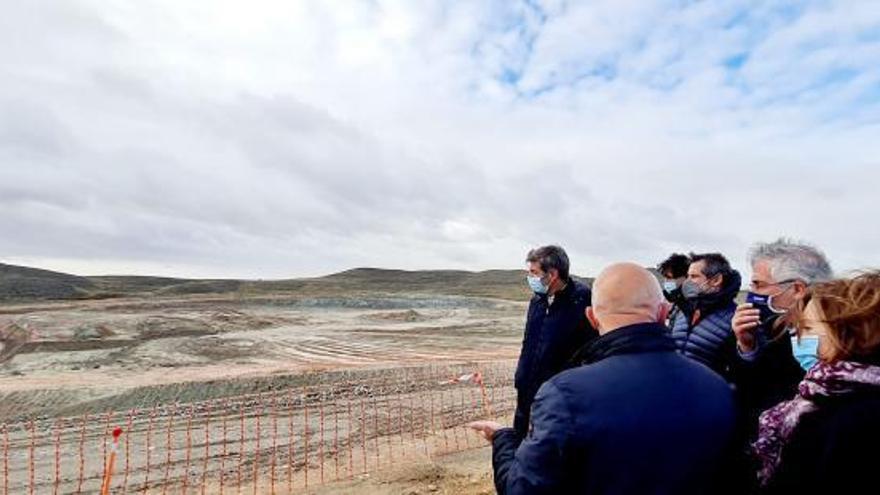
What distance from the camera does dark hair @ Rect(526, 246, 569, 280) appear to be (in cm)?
412

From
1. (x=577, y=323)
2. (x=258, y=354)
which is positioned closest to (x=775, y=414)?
(x=577, y=323)

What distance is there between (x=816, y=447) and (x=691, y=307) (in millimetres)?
1772

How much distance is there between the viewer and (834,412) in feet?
5.98

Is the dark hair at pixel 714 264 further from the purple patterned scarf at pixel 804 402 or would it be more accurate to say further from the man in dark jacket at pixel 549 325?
the purple patterned scarf at pixel 804 402

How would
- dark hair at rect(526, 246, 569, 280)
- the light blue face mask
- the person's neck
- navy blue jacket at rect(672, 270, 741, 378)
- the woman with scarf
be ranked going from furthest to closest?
1. dark hair at rect(526, 246, 569, 280)
2. navy blue jacket at rect(672, 270, 741, 378)
3. the light blue face mask
4. the person's neck
5. the woman with scarf

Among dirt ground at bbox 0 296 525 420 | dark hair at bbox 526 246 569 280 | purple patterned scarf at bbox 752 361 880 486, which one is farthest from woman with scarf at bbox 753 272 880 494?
dirt ground at bbox 0 296 525 420

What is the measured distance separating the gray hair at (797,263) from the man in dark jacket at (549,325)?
1086 mm

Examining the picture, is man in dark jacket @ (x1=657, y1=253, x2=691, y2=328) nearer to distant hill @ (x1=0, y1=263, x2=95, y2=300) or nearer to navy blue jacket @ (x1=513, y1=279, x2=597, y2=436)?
navy blue jacket @ (x1=513, y1=279, x2=597, y2=436)

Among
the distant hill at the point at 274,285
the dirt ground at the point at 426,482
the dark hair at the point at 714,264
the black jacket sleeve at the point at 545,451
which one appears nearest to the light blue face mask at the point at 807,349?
the black jacket sleeve at the point at 545,451

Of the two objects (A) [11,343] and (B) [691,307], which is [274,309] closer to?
(A) [11,343]

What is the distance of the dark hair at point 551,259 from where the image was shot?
13.5ft

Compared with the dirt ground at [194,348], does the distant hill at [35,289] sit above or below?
above

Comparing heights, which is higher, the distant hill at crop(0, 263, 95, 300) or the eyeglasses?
the distant hill at crop(0, 263, 95, 300)

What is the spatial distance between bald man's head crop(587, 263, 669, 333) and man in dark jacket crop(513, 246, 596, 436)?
5.81ft
